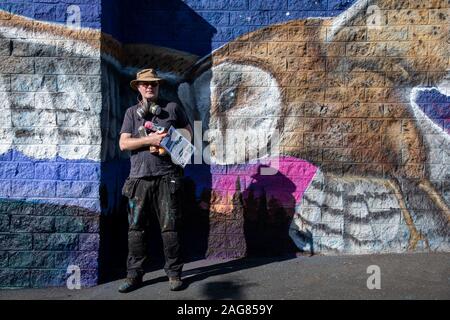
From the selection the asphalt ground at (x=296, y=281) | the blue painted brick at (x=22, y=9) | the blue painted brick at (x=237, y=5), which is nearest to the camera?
the asphalt ground at (x=296, y=281)

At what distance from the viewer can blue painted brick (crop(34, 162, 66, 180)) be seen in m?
4.17

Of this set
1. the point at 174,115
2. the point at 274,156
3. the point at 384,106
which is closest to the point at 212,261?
the point at 274,156

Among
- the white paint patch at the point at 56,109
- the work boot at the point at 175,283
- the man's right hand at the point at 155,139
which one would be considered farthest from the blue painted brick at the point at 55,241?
the man's right hand at the point at 155,139

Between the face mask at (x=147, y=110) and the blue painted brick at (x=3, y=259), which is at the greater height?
the face mask at (x=147, y=110)

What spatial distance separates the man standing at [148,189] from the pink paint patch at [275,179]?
0.97m

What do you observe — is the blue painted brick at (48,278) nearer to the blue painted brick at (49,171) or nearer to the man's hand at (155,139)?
the blue painted brick at (49,171)

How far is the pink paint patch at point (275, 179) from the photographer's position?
490 cm

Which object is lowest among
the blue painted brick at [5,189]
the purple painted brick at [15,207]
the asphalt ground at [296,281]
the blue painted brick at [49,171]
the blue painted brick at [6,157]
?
the asphalt ground at [296,281]

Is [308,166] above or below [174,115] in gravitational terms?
below

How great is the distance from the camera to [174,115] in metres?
4.17
